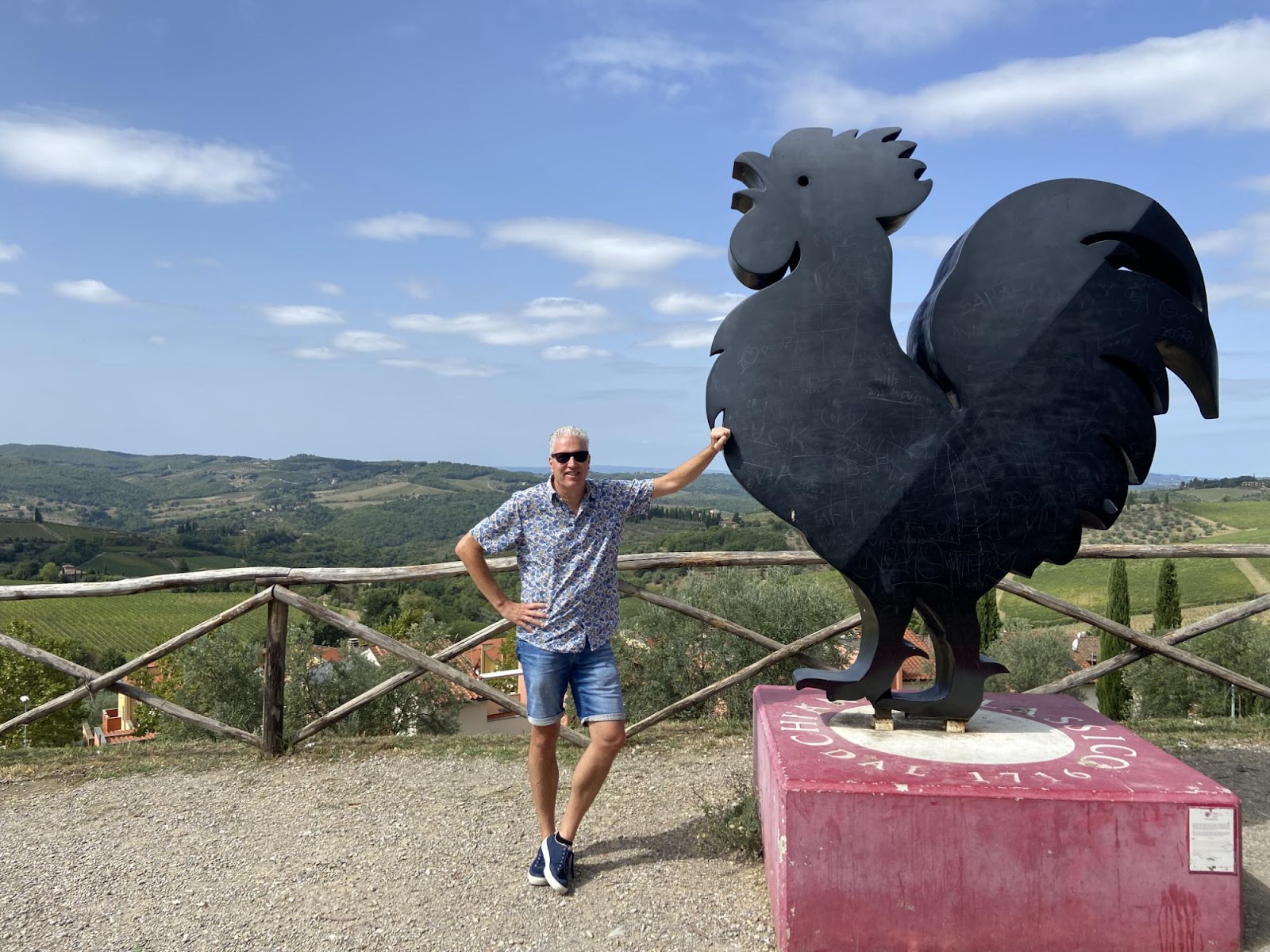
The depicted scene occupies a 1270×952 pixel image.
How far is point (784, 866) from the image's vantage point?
129 inches

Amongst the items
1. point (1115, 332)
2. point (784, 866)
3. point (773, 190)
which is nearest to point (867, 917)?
point (784, 866)

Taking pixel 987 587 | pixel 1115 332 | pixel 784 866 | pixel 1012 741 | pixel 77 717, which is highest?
pixel 1115 332

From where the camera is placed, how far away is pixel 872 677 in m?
4.13

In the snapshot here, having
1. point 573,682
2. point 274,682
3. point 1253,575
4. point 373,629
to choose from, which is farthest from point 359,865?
point 1253,575

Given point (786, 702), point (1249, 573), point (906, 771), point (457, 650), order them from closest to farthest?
point (906, 771) → point (786, 702) → point (457, 650) → point (1249, 573)

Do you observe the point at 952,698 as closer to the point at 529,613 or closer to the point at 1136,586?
the point at 529,613

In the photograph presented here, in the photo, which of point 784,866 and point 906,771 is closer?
point 784,866

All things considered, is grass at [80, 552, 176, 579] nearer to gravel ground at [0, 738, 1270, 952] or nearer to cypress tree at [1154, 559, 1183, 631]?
cypress tree at [1154, 559, 1183, 631]

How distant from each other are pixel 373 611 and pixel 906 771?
2068 centimetres

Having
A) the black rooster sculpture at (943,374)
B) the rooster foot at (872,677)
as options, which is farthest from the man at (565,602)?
the rooster foot at (872,677)

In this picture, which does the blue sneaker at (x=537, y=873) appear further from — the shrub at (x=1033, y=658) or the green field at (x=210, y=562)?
the green field at (x=210, y=562)

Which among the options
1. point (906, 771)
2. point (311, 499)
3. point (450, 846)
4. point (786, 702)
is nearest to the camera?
point (906, 771)

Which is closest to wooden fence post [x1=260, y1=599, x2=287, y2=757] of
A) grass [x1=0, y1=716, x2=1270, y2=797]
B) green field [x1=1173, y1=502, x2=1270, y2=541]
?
grass [x1=0, y1=716, x2=1270, y2=797]

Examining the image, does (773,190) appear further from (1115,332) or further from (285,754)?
(285,754)
